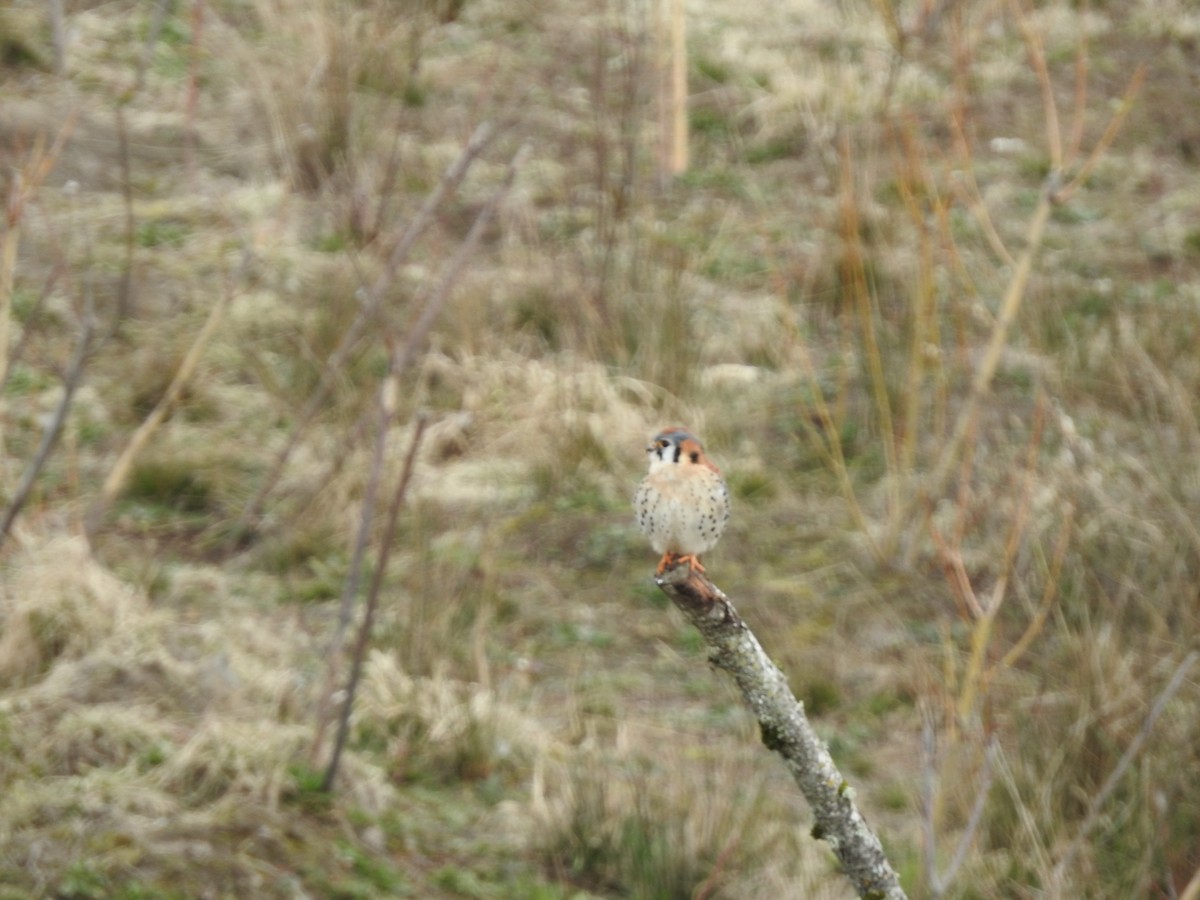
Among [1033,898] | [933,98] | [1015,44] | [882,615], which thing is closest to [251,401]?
[882,615]

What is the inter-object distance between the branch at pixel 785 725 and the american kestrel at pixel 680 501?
0.95 ft

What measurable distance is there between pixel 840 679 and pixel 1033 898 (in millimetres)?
1429

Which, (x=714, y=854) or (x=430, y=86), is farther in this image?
(x=430, y=86)

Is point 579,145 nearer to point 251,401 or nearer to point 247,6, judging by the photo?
point 247,6

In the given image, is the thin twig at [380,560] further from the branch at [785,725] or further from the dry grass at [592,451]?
the branch at [785,725]

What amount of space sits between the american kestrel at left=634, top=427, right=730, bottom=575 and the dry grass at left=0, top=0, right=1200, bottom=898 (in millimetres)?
514

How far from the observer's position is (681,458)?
2.89m

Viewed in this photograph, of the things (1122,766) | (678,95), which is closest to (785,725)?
(1122,766)

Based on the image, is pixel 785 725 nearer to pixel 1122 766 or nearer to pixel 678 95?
pixel 1122 766

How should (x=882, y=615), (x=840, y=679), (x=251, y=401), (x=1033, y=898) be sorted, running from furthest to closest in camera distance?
(x=251, y=401) < (x=882, y=615) < (x=840, y=679) < (x=1033, y=898)

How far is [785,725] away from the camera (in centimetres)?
229

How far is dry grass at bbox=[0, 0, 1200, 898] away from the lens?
413 centimetres

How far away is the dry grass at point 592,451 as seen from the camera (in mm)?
4129

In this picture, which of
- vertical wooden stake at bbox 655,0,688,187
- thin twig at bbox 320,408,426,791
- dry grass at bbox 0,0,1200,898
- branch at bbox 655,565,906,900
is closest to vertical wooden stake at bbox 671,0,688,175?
vertical wooden stake at bbox 655,0,688,187
